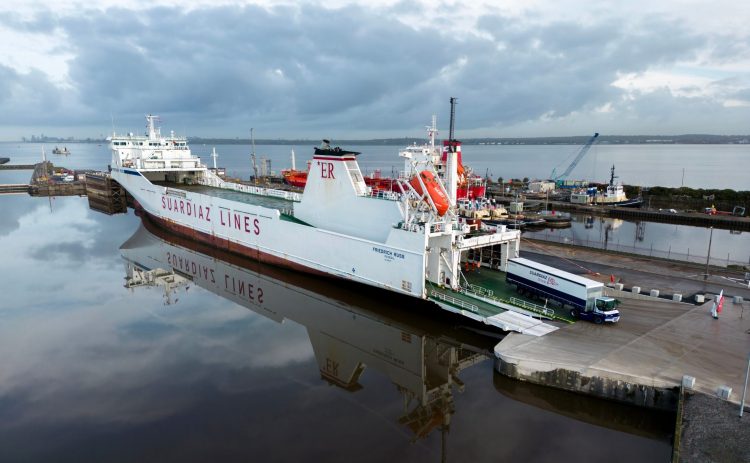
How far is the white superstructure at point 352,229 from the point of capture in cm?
1972

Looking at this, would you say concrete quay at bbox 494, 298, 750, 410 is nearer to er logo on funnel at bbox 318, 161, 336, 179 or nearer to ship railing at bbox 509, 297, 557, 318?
ship railing at bbox 509, 297, 557, 318

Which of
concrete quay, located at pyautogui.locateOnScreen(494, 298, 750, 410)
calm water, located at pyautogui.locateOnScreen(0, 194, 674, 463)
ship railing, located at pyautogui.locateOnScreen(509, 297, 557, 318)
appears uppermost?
ship railing, located at pyautogui.locateOnScreen(509, 297, 557, 318)

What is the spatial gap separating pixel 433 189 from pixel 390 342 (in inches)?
289

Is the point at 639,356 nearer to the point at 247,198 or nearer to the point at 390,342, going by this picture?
the point at 390,342

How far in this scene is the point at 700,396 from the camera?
1172cm

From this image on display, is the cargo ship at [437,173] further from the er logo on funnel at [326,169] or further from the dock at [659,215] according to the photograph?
the dock at [659,215]

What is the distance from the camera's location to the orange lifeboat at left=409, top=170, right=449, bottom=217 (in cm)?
2006

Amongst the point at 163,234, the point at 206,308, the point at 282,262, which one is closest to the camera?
the point at 206,308

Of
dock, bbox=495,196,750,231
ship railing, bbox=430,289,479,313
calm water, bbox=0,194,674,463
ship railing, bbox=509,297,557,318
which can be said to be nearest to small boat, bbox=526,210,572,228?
dock, bbox=495,196,750,231

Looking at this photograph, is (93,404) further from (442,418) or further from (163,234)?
(163,234)

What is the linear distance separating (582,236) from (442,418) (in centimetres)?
3691

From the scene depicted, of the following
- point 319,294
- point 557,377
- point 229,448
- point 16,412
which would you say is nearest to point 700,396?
point 557,377

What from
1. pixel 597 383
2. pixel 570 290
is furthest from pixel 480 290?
pixel 597 383

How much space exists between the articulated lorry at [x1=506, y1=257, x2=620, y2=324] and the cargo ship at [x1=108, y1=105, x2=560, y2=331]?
1.91 m
